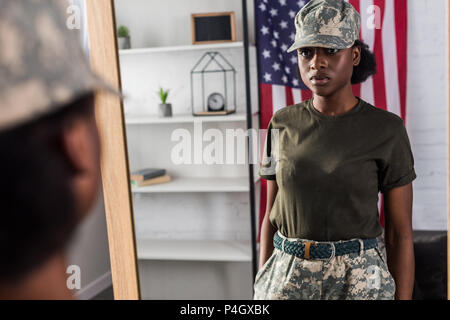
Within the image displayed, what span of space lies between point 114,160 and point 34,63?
1277mm

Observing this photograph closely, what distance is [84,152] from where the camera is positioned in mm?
200

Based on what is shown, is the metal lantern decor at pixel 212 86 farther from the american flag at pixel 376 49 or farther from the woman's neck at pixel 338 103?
the woman's neck at pixel 338 103

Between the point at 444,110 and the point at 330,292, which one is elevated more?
the point at 444,110

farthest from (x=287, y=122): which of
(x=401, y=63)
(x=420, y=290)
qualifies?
(x=420, y=290)

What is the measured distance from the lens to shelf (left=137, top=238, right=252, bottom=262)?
183cm

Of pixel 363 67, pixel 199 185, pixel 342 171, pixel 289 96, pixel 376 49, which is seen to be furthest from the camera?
pixel 199 185

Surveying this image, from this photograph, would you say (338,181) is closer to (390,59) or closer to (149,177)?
(390,59)

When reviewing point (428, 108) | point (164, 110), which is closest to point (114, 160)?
point (164, 110)

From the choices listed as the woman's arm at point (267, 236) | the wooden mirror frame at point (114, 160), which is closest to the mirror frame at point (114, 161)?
the wooden mirror frame at point (114, 160)

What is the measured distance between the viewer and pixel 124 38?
1822mm

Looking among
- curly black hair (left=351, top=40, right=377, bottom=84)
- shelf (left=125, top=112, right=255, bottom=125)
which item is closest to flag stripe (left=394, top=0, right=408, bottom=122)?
curly black hair (left=351, top=40, right=377, bottom=84)

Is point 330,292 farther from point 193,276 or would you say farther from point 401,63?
point 193,276

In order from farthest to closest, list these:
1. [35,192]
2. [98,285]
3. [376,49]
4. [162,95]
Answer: [162,95] < [98,285] < [376,49] < [35,192]
